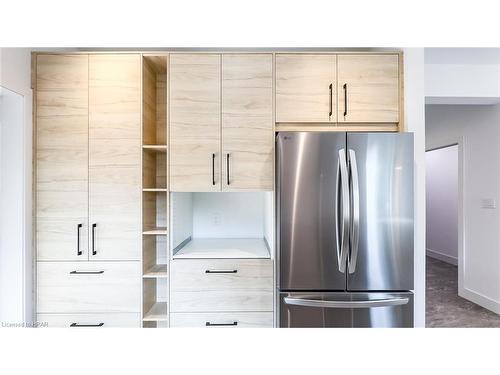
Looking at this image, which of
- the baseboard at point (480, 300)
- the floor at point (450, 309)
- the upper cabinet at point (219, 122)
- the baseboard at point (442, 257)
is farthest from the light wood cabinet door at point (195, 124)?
the baseboard at point (442, 257)

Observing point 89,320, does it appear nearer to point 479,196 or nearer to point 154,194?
point 154,194

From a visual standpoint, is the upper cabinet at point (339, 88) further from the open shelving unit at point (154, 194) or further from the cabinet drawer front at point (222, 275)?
the cabinet drawer front at point (222, 275)

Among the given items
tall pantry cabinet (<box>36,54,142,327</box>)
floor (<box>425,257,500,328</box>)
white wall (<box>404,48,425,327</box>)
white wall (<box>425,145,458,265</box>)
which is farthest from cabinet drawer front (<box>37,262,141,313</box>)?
white wall (<box>425,145,458,265</box>)

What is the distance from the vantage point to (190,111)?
191 cm

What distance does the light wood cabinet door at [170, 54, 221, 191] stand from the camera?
6.24 ft

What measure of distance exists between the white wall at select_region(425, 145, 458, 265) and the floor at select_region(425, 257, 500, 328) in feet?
4.35

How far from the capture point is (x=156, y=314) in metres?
1.97

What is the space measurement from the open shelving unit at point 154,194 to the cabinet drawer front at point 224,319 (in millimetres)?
129

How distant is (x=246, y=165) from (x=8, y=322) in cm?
186

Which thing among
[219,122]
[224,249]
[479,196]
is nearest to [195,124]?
[219,122]

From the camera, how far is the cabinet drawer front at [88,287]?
188 centimetres

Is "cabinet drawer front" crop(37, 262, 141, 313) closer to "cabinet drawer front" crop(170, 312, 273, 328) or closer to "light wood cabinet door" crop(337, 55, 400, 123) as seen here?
"cabinet drawer front" crop(170, 312, 273, 328)

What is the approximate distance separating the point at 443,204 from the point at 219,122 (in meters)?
5.67
